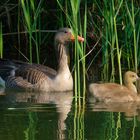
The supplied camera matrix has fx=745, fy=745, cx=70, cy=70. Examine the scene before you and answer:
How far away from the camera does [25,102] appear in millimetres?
10664

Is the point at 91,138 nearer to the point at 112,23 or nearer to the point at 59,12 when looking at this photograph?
the point at 112,23

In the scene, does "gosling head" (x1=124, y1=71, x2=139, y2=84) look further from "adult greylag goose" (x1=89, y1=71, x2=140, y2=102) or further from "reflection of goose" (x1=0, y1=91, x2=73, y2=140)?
"reflection of goose" (x1=0, y1=91, x2=73, y2=140)

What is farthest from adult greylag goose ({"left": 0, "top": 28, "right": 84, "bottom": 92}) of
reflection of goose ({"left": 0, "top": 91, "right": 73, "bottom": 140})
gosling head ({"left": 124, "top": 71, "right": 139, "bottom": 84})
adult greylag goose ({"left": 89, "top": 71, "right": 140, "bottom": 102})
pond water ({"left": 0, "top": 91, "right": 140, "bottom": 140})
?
adult greylag goose ({"left": 89, "top": 71, "right": 140, "bottom": 102})

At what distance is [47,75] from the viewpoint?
12.6 metres

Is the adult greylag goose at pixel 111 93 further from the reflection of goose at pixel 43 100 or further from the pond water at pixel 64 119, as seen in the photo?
the reflection of goose at pixel 43 100

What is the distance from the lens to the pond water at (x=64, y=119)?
850 cm

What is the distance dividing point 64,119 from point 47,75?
321 centimetres

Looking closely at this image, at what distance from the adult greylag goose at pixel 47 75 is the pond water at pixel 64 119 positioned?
1027 mm

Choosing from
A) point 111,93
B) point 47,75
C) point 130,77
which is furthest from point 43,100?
point 47,75

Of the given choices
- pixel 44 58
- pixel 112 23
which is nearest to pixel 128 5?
pixel 112 23

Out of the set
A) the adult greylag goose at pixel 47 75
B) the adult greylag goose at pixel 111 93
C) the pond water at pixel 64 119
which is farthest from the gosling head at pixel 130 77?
the adult greylag goose at pixel 47 75

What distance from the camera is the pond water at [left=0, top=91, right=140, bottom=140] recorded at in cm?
850

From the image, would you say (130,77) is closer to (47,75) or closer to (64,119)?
(47,75)

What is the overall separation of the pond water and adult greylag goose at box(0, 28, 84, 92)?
1027mm
